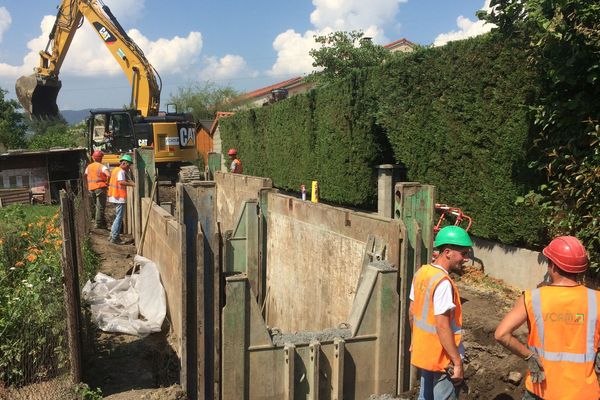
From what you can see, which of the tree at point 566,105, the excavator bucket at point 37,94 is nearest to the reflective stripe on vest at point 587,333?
the tree at point 566,105

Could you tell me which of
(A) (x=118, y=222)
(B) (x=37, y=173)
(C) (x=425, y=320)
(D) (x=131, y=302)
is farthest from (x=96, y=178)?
(C) (x=425, y=320)

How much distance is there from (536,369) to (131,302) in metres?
4.68

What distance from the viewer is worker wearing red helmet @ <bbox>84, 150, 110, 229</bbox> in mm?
11758

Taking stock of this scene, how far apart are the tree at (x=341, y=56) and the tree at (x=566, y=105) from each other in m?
23.7

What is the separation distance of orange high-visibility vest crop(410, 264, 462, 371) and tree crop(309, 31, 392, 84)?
2710 cm

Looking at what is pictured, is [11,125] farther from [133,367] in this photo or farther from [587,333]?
[587,333]

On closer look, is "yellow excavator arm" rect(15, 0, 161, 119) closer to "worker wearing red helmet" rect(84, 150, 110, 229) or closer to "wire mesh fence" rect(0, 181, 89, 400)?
"worker wearing red helmet" rect(84, 150, 110, 229)

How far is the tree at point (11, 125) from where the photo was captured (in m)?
38.0

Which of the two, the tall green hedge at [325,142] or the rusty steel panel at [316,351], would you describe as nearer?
the rusty steel panel at [316,351]

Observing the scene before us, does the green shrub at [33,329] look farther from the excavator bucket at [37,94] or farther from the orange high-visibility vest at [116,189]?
the excavator bucket at [37,94]

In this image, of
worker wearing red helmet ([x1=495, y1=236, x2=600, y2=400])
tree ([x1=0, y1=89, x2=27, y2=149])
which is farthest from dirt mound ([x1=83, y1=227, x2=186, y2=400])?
tree ([x1=0, y1=89, x2=27, y2=149])

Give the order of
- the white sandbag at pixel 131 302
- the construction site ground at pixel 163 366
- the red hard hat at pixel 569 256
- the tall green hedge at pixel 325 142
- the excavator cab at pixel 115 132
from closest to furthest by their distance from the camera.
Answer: the red hard hat at pixel 569 256, the construction site ground at pixel 163 366, the white sandbag at pixel 131 302, the tall green hedge at pixel 325 142, the excavator cab at pixel 115 132

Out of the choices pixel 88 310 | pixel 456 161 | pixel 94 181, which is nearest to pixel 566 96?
pixel 456 161

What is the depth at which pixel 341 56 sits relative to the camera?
1204 inches
